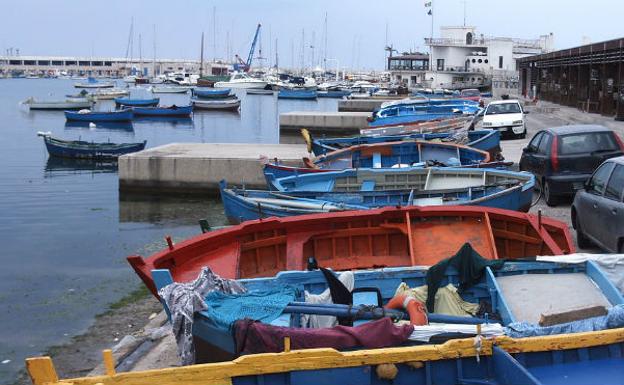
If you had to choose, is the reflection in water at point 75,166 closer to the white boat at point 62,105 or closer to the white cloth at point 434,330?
the white cloth at point 434,330

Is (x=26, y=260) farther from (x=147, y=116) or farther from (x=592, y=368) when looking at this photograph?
(x=147, y=116)

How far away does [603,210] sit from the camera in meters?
11.1

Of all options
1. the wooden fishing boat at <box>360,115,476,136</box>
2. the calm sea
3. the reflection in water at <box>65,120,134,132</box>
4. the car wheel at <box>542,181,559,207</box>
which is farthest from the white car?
the reflection in water at <box>65,120,134,132</box>

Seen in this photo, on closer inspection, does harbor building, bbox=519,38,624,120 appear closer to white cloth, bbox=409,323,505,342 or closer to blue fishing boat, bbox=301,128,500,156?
blue fishing boat, bbox=301,128,500,156

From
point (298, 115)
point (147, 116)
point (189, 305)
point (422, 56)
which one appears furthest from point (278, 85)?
point (189, 305)

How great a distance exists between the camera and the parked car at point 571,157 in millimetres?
15727

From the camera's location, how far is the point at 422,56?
116 metres

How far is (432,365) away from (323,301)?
7.71 feet

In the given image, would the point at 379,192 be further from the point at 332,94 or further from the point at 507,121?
the point at 332,94

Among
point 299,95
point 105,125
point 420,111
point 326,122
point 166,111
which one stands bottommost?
point 105,125

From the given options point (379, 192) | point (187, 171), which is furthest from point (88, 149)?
point (379, 192)

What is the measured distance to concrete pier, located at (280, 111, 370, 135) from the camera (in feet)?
162

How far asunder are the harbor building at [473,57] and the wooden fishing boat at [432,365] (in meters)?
86.4

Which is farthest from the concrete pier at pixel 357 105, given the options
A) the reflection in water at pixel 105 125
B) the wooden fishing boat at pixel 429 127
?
the wooden fishing boat at pixel 429 127
